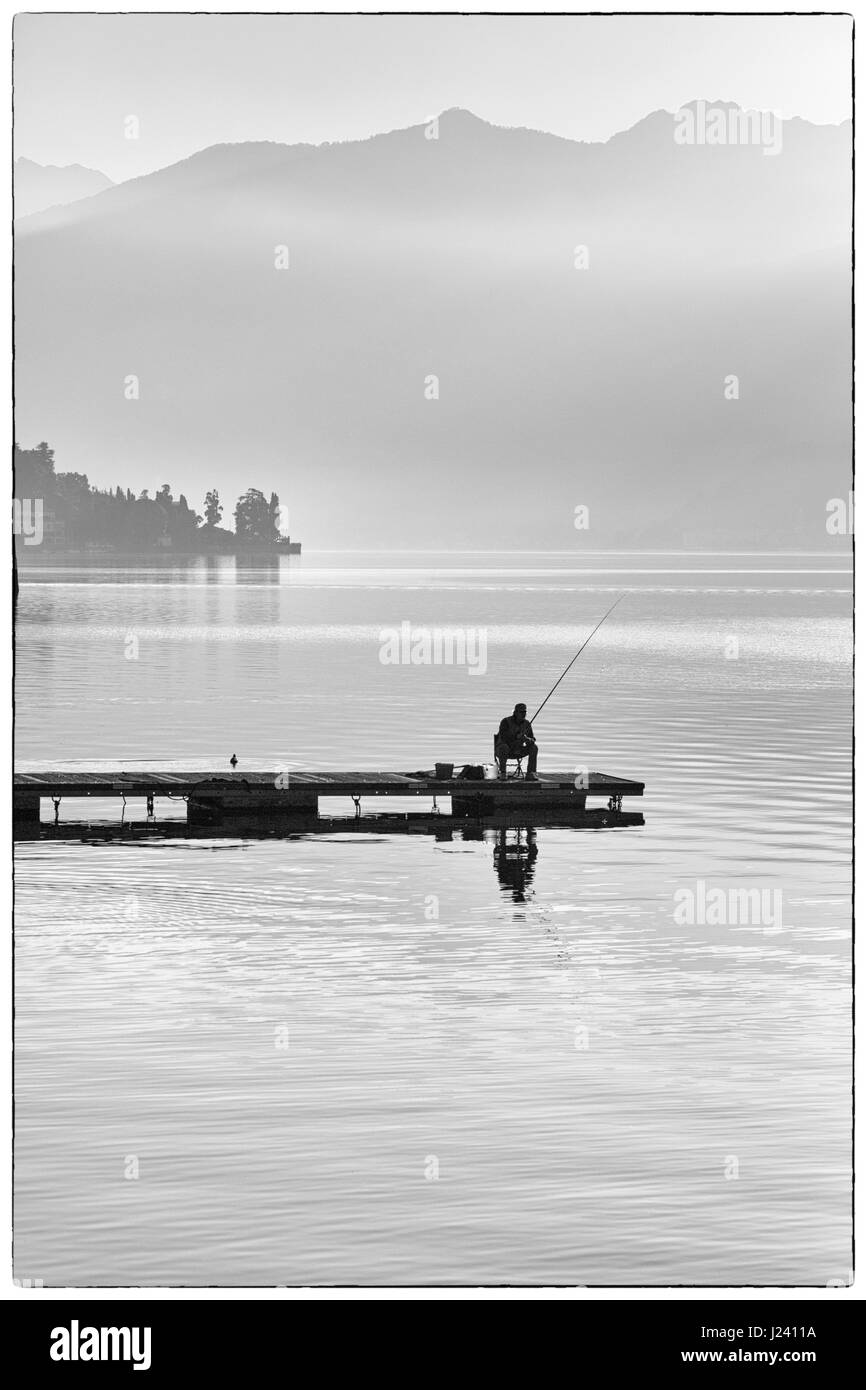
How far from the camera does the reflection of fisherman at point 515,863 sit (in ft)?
97.5

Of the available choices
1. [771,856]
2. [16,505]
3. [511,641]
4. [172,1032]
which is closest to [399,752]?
[771,856]

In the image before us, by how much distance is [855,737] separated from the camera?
18.6 meters

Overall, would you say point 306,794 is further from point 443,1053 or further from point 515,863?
point 443,1053

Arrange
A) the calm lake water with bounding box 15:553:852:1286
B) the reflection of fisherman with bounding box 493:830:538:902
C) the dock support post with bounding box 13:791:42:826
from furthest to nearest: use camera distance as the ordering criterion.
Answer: the dock support post with bounding box 13:791:42:826
the reflection of fisherman with bounding box 493:830:538:902
the calm lake water with bounding box 15:553:852:1286

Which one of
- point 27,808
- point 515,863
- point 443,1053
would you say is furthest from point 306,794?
point 443,1053

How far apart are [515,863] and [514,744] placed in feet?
14.4

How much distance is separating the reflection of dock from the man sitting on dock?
387 millimetres

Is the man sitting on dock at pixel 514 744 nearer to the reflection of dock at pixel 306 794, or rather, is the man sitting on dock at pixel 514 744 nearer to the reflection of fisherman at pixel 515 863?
the reflection of dock at pixel 306 794

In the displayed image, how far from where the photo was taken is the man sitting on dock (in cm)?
3556

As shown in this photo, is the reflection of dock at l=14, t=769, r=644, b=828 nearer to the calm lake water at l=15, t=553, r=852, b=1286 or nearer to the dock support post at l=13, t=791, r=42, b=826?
the dock support post at l=13, t=791, r=42, b=826

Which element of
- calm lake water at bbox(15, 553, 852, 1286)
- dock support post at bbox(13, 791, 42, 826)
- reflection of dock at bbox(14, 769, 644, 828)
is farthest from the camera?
reflection of dock at bbox(14, 769, 644, 828)

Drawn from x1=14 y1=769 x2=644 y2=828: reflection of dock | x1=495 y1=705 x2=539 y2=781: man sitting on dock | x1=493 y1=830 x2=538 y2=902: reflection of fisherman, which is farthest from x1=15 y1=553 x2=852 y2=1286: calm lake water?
x1=495 y1=705 x2=539 y2=781: man sitting on dock

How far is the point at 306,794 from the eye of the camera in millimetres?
35469

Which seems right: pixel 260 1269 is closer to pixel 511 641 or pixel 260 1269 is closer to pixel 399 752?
pixel 399 752
